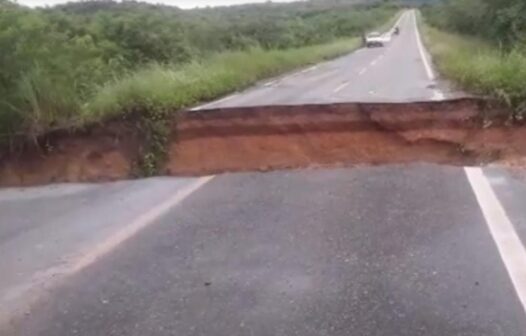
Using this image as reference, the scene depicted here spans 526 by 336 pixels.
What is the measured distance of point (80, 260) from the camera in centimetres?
684

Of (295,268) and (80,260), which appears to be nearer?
(295,268)

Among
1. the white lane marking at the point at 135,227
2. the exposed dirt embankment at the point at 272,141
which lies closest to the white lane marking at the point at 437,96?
the exposed dirt embankment at the point at 272,141

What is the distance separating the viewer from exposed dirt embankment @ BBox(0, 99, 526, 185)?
11.7 meters

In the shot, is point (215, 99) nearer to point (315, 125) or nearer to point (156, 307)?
point (315, 125)

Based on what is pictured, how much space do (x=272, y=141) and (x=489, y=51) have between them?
1090cm

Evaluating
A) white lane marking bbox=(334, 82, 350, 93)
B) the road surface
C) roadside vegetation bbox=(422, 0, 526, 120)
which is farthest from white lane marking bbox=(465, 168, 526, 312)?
white lane marking bbox=(334, 82, 350, 93)

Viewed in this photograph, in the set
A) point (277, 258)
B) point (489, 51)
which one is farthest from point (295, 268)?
point (489, 51)

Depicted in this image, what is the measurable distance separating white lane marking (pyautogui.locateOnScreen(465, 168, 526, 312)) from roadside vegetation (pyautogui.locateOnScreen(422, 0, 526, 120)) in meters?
2.79

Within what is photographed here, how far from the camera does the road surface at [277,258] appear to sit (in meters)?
5.17

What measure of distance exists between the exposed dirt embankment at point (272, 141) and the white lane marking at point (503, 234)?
232cm

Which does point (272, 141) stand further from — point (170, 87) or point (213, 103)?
point (213, 103)

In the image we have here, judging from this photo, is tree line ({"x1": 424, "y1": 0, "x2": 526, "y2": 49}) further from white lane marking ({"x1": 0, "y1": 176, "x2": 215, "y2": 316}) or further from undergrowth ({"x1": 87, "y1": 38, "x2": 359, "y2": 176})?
white lane marking ({"x1": 0, "y1": 176, "x2": 215, "y2": 316})

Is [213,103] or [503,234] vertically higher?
[503,234]

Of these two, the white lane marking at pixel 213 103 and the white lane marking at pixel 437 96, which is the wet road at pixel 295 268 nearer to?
the white lane marking at pixel 437 96
